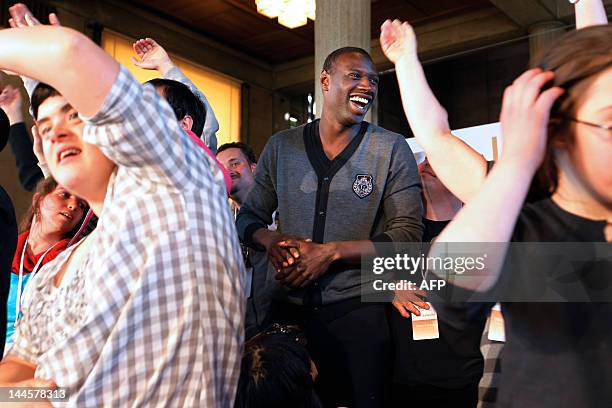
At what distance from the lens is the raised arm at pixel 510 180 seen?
95cm

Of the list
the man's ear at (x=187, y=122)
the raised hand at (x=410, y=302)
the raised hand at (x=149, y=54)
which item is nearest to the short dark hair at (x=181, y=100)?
the man's ear at (x=187, y=122)

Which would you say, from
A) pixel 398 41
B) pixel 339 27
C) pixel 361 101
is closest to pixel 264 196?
pixel 361 101

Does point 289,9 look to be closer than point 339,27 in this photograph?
No

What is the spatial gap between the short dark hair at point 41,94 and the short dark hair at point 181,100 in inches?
27.2

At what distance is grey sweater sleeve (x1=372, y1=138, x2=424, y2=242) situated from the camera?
91.4 inches

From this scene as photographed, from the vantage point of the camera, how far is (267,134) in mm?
11695

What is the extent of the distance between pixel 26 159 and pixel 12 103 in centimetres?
43

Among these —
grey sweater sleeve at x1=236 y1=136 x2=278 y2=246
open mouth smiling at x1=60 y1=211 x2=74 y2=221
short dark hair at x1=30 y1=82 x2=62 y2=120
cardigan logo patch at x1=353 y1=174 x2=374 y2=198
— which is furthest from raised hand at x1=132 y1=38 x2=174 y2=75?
short dark hair at x1=30 y1=82 x2=62 y2=120

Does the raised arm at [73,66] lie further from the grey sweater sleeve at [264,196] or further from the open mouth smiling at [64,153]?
the grey sweater sleeve at [264,196]

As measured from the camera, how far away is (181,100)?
207 centimetres

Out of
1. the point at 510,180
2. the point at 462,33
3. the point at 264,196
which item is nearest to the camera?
the point at 510,180

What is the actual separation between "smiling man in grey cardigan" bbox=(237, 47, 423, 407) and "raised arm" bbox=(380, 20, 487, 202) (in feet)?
3.19

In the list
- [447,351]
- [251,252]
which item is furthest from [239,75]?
[447,351]

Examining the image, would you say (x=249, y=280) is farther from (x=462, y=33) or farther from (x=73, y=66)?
(x=462, y=33)
